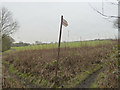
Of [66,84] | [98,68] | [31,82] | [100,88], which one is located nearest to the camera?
[100,88]

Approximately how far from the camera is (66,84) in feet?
13.8

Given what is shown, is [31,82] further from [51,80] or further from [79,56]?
[79,56]

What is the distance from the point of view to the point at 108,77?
3.50 metres

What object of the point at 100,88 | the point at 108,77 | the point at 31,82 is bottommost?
the point at 31,82

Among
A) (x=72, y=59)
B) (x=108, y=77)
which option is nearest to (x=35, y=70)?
(x=72, y=59)

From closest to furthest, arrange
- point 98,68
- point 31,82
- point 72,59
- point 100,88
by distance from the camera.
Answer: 1. point 100,88
2. point 31,82
3. point 98,68
4. point 72,59

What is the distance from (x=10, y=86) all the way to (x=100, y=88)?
10.6ft

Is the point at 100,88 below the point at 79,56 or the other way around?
below

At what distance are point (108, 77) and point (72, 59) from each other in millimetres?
2756

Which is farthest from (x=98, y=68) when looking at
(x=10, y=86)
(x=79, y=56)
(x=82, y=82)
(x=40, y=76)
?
(x=10, y=86)

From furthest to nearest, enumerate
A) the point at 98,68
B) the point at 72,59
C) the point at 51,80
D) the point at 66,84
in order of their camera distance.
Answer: the point at 72,59 → the point at 98,68 → the point at 51,80 → the point at 66,84

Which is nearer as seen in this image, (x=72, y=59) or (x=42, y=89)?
(x=42, y=89)

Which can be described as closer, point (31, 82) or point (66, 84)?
point (66, 84)

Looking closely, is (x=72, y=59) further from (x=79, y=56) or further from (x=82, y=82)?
(x=82, y=82)
